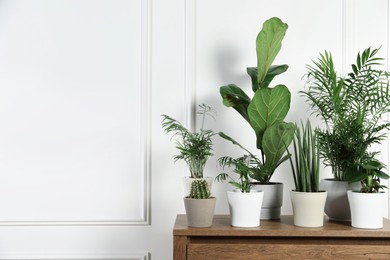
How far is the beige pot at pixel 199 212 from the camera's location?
78.0 inches

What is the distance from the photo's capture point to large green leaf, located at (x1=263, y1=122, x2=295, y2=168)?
2037 mm

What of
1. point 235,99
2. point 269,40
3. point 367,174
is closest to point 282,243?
point 367,174

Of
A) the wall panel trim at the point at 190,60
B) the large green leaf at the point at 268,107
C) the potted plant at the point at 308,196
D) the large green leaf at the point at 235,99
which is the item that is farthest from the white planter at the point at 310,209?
the wall panel trim at the point at 190,60

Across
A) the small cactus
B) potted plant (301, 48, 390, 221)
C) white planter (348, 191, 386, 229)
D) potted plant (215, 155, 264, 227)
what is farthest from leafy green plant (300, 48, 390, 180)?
the small cactus

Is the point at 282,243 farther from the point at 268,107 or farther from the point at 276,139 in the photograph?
the point at 268,107

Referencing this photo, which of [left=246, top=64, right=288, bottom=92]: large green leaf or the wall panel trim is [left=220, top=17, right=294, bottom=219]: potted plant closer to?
[left=246, top=64, right=288, bottom=92]: large green leaf

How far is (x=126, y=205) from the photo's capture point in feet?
8.21

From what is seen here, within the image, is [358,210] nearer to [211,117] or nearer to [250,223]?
[250,223]

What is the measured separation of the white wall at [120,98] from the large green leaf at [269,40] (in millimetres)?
316

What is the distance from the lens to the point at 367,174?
6.61 ft

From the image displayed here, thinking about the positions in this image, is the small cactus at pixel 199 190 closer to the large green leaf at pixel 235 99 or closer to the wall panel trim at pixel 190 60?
the large green leaf at pixel 235 99

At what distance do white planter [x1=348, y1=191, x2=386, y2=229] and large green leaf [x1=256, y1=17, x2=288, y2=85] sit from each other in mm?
675

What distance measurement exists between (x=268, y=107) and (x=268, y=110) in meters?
0.01

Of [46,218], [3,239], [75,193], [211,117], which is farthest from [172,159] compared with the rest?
[3,239]
